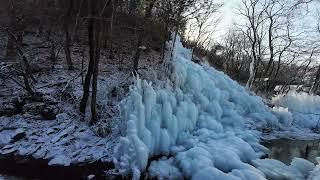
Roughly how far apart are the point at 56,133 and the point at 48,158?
113 centimetres

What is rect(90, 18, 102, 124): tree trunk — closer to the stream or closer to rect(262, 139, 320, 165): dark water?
the stream

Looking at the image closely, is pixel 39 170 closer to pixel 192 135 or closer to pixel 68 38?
pixel 192 135

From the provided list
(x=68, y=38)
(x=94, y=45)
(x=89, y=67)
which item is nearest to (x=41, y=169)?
(x=89, y=67)

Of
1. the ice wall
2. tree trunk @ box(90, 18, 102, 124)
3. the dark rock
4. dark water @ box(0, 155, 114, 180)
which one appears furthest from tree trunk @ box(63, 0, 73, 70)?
dark water @ box(0, 155, 114, 180)

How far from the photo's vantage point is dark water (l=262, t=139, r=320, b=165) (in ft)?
37.4

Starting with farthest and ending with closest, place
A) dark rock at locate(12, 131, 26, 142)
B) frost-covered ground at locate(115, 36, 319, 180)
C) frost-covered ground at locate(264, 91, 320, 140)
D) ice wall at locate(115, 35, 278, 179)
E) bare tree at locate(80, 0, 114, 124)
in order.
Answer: frost-covered ground at locate(264, 91, 320, 140)
bare tree at locate(80, 0, 114, 124)
dark rock at locate(12, 131, 26, 142)
ice wall at locate(115, 35, 278, 179)
frost-covered ground at locate(115, 36, 319, 180)

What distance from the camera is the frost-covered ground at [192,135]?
8844mm

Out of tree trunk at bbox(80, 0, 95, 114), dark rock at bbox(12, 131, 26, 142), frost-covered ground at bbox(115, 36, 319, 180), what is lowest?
dark rock at bbox(12, 131, 26, 142)

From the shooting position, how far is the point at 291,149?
41.1 feet

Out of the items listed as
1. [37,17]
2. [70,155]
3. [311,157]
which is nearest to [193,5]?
[37,17]

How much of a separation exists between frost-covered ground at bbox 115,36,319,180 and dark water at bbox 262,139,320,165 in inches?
21.9

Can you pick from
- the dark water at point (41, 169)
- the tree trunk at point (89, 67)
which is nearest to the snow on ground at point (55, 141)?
the dark water at point (41, 169)

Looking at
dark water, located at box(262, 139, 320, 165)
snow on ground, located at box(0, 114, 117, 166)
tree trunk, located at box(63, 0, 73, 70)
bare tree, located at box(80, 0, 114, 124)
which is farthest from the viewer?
tree trunk, located at box(63, 0, 73, 70)

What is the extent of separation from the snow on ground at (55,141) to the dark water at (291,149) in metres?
4.68
